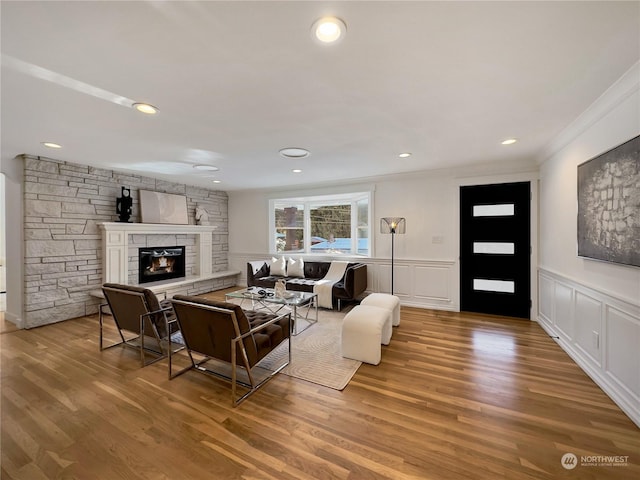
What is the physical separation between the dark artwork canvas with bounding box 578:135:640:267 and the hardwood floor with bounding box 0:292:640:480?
1.24 meters

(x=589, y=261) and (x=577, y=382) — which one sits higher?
(x=589, y=261)

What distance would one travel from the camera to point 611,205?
7.03 feet

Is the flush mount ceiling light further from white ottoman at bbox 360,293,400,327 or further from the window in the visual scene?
the window

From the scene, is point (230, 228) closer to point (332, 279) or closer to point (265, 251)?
point (265, 251)

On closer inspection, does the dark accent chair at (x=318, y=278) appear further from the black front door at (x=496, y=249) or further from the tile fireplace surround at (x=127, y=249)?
the black front door at (x=496, y=249)

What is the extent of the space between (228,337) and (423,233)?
3855 millimetres

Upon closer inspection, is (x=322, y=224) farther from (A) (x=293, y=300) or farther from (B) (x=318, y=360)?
(B) (x=318, y=360)

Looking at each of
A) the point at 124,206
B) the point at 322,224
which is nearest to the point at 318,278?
the point at 322,224

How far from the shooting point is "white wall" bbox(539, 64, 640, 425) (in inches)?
76.6

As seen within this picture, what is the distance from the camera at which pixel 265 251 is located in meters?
6.60

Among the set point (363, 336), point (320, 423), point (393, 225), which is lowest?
point (320, 423)

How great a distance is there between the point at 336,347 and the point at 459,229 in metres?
2.97

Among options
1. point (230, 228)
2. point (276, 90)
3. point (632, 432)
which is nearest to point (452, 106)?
point (276, 90)

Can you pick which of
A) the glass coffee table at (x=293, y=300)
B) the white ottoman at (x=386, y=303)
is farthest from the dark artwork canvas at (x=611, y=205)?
the glass coffee table at (x=293, y=300)
